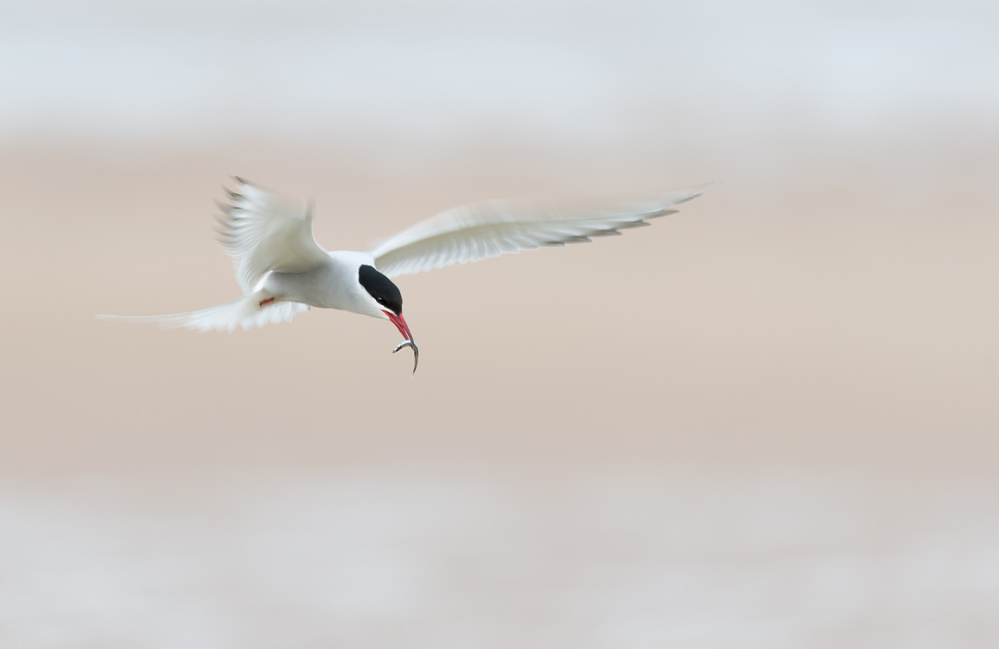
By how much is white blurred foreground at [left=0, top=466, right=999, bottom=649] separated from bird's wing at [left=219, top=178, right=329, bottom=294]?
7.20m

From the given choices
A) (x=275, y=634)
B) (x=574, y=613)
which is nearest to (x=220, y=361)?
(x=275, y=634)

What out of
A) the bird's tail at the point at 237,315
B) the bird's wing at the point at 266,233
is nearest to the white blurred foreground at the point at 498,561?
the bird's tail at the point at 237,315

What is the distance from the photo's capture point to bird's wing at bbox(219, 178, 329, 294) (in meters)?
4.48

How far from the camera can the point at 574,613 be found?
1225cm

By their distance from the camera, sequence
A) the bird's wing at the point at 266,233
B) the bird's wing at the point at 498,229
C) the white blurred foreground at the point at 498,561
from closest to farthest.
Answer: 1. the bird's wing at the point at 266,233
2. the bird's wing at the point at 498,229
3. the white blurred foreground at the point at 498,561

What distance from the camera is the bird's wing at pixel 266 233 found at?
4.48 meters

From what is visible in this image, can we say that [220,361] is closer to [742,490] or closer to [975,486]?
[742,490]

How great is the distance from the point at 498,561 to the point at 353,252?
816 centimetres

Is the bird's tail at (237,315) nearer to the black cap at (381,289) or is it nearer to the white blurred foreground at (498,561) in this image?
the black cap at (381,289)

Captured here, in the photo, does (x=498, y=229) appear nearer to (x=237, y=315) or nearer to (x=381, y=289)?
(x=381, y=289)

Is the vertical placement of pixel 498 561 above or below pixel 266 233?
above

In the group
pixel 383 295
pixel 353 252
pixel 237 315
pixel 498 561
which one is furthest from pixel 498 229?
pixel 498 561

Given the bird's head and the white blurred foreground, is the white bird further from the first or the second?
the white blurred foreground

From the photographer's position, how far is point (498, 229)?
209 inches
